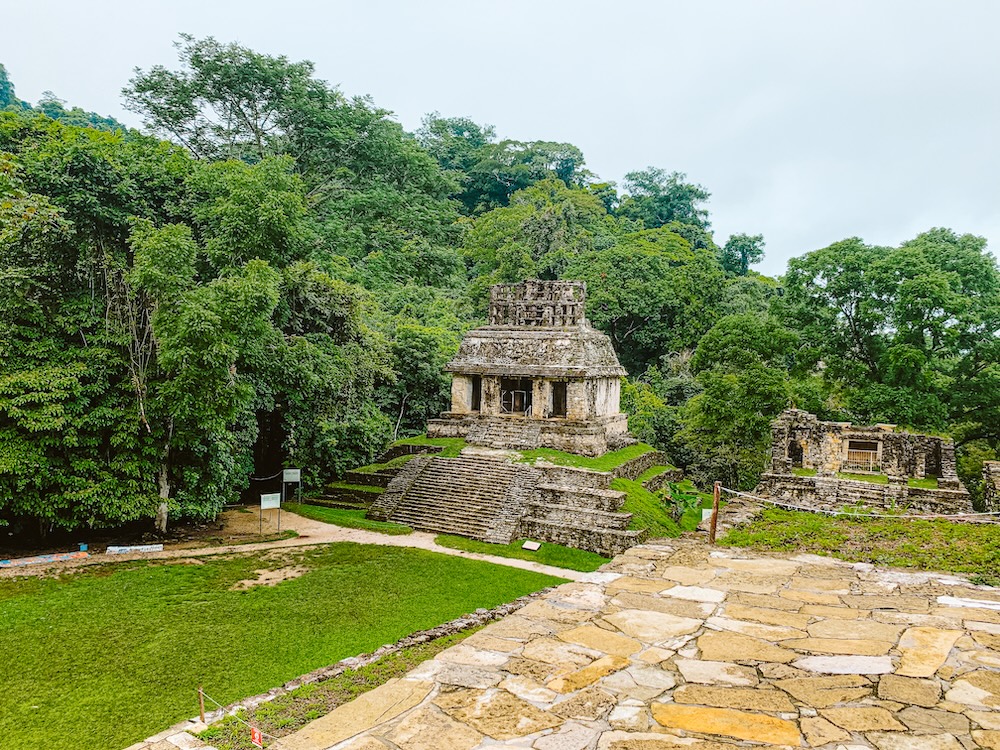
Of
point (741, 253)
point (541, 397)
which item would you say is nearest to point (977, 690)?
point (541, 397)

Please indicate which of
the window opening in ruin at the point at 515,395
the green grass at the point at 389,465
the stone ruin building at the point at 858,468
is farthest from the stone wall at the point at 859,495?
the green grass at the point at 389,465

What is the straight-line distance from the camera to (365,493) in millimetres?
18328

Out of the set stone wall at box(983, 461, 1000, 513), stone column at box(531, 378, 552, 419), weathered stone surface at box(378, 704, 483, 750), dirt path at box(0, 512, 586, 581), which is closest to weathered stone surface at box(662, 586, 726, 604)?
weathered stone surface at box(378, 704, 483, 750)

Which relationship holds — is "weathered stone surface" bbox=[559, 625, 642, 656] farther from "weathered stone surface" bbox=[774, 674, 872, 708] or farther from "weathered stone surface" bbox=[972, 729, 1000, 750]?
"weathered stone surface" bbox=[972, 729, 1000, 750]

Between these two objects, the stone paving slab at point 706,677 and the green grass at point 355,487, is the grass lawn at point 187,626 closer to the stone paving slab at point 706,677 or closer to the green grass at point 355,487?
the green grass at point 355,487

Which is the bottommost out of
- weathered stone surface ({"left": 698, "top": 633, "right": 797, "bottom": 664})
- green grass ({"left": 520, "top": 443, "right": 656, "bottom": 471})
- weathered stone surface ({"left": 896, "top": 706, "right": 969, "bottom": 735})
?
green grass ({"left": 520, "top": 443, "right": 656, "bottom": 471})

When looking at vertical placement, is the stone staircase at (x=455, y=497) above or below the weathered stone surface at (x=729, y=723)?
below

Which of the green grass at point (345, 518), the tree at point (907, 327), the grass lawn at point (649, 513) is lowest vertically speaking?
the green grass at point (345, 518)

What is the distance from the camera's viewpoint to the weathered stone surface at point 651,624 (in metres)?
4.13

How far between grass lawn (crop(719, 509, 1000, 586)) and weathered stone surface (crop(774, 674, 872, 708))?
3294 mm

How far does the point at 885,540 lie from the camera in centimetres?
952

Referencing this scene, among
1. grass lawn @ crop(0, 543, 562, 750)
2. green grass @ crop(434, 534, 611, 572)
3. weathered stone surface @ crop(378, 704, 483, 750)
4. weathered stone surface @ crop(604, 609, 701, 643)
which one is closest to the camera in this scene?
weathered stone surface @ crop(378, 704, 483, 750)

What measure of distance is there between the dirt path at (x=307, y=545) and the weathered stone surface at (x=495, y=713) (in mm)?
9740

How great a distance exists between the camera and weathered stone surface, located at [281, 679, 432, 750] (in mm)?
3172
